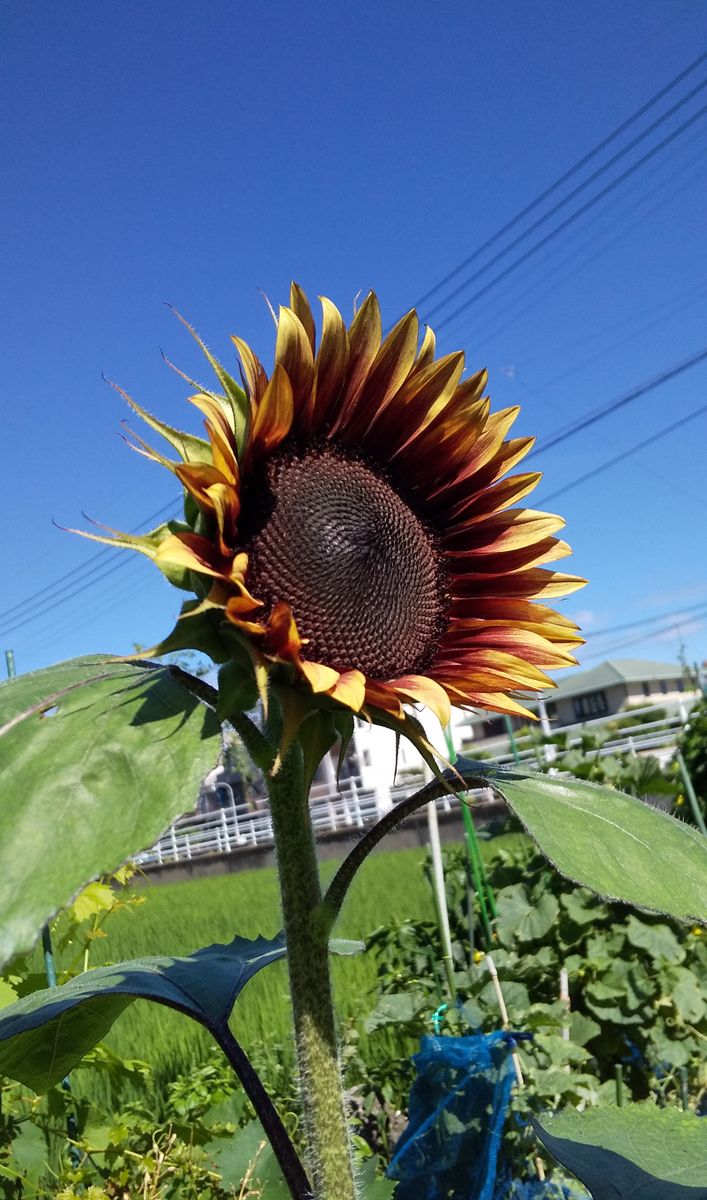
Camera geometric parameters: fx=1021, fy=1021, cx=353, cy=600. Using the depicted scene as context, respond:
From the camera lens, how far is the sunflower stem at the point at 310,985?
0.86m

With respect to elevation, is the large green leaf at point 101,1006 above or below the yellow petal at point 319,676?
below

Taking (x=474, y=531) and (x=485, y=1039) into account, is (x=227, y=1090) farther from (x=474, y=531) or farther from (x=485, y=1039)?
(x=474, y=531)

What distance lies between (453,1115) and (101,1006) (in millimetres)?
1226

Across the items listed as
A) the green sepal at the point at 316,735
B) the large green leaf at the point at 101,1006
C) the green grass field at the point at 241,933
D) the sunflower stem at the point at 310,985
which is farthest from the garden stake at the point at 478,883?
the green sepal at the point at 316,735

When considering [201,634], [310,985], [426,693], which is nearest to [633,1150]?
[310,985]

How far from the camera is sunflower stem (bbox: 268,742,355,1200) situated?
2.82 feet

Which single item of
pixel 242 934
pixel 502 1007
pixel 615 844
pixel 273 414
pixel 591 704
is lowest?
pixel 242 934

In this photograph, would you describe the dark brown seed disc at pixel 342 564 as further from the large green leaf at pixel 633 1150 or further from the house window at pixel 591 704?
the house window at pixel 591 704

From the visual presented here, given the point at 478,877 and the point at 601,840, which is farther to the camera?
the point at 478,877

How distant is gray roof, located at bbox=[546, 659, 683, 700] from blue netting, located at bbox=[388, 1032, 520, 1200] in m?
44.6

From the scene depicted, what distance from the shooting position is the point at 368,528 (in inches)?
39.8

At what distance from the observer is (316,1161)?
2.96 feet

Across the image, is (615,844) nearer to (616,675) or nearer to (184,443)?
(184,443)

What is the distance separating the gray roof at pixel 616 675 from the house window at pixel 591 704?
2.39ft
